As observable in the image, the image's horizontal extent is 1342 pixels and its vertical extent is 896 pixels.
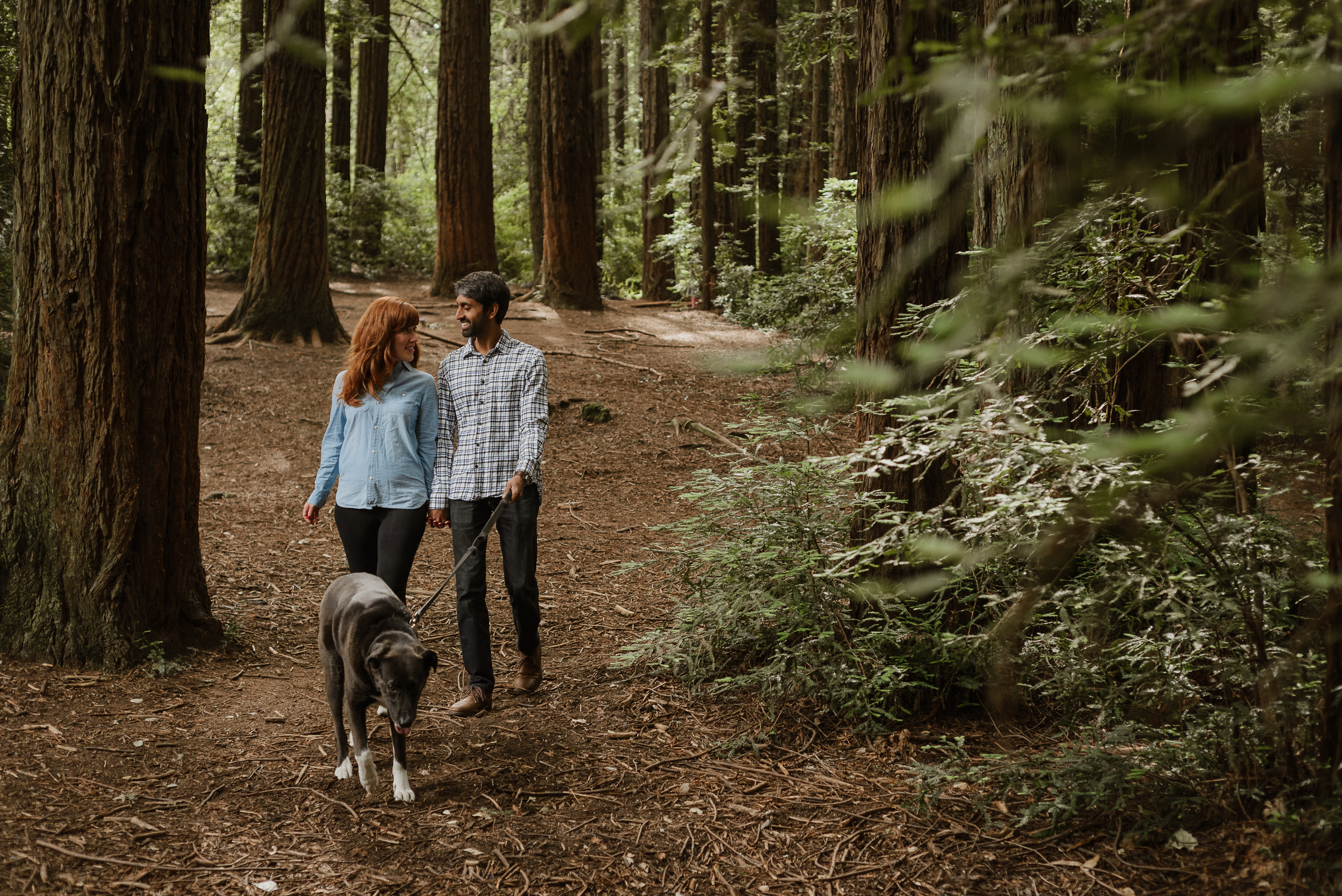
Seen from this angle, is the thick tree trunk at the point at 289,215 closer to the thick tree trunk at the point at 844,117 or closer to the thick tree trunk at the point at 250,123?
the thick tree trunk at the point at 250,123

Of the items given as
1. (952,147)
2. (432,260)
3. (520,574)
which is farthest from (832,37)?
(432,260)

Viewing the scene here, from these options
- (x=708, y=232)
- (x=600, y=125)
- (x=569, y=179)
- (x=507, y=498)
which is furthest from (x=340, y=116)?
(x=507, y=498)

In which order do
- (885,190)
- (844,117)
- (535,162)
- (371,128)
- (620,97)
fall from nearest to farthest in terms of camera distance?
(885,190)
(844,117)
(535,162)
(371,128)
(620,97)

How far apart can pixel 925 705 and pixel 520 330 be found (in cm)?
1159

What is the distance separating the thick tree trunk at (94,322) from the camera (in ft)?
17.5

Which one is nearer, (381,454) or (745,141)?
(381,454)

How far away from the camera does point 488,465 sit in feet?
18.2

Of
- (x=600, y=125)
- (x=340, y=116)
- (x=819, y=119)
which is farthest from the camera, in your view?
(x=600, y=125)

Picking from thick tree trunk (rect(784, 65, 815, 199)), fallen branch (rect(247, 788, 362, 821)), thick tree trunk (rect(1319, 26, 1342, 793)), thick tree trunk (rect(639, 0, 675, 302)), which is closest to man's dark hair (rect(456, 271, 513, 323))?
fallen branch (rect(247, 788, 362, 821))

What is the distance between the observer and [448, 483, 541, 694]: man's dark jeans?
5453 mm

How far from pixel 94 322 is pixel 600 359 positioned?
9.75 m

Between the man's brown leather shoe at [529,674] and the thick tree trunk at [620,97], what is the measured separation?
27224mm

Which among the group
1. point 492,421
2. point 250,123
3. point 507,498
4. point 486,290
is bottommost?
point 507,498

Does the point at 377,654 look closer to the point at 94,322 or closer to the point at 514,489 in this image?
the point at 514,489
